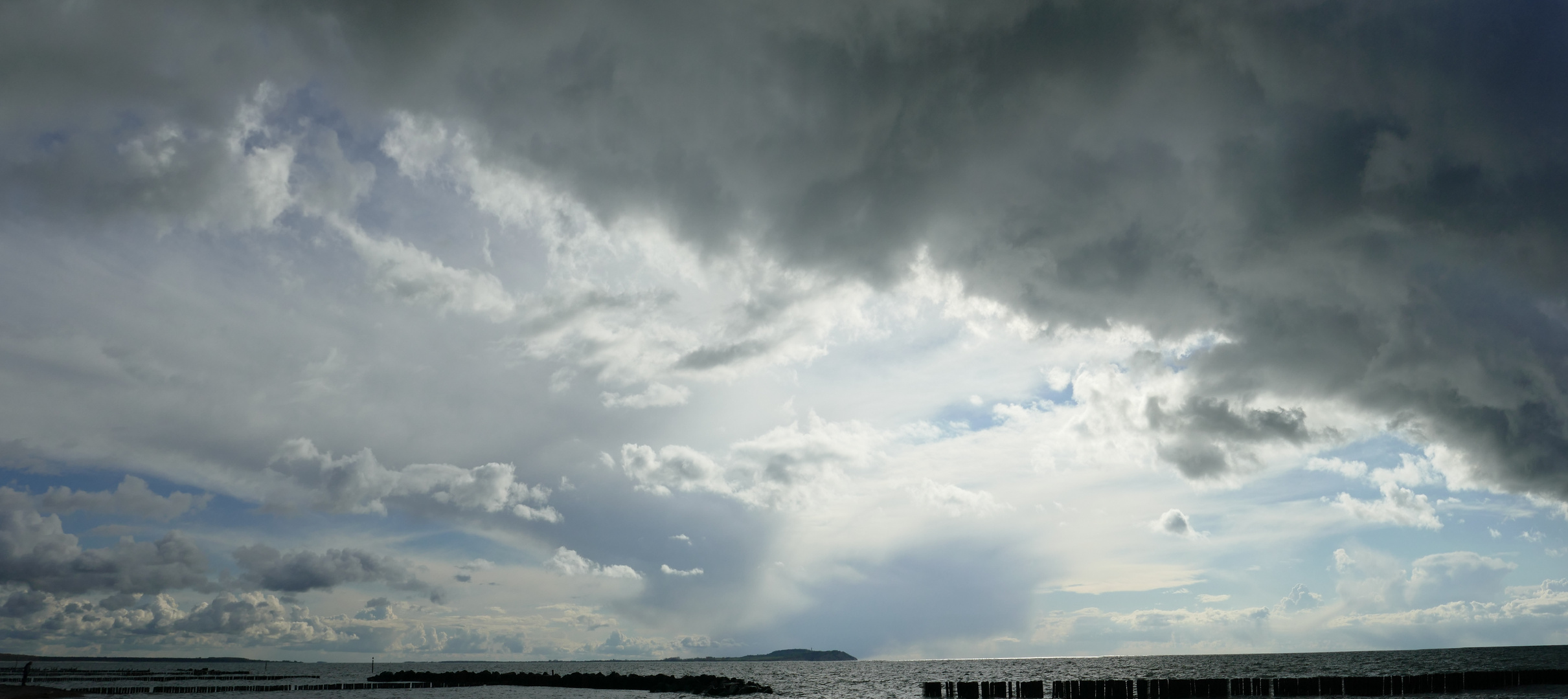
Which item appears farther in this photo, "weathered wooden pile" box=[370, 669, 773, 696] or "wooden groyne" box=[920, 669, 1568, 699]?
"weathered wooden pile" box=[370, 669, 773, 696]

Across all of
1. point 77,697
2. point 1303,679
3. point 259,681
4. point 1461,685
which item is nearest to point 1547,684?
point 1461,685

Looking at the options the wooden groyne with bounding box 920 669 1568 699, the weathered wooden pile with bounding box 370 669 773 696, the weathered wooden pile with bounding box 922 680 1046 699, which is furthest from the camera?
the weathered wooden pile with bounding box 370 669 773 696

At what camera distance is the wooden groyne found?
71.1 meters

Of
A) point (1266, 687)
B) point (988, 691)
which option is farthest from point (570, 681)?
point (1266, 687)

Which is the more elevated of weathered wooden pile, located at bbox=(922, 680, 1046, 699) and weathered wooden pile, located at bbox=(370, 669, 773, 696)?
weathered wooden pile, located at bbox=(922, 680, 1046, 699)

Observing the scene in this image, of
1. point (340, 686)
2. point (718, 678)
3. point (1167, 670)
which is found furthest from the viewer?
point (1167, 670)

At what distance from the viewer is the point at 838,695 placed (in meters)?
91.2

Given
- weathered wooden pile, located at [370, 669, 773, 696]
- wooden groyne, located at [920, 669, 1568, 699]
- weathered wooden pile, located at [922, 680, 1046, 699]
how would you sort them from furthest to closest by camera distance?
weathered wooden pile, located at [370, 669, 773, 696]
weathered wooden pile, located at [922, 680, 1046, 699]
wooden groyne, located at [920, 669, 1568, 699]

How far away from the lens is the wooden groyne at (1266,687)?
233ft

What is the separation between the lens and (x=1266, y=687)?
243 ft

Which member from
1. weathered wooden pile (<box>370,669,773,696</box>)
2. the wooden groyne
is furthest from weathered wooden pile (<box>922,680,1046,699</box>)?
weathered wooden pile (<box>370,669,773,696</box>)

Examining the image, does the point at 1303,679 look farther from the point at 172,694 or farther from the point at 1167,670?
the point at 172,694

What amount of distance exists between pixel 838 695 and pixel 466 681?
6788 centimetres

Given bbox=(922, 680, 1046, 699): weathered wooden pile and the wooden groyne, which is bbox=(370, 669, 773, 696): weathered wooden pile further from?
the wooden groyne
